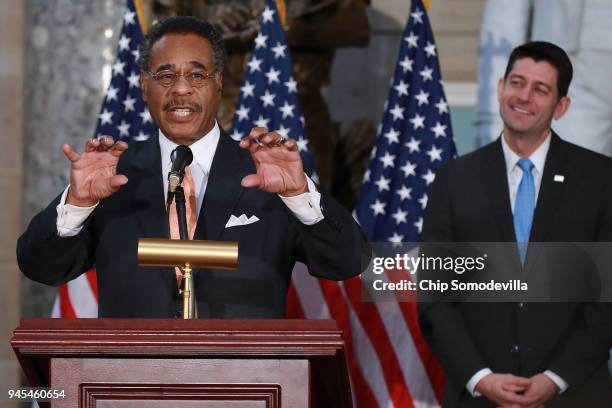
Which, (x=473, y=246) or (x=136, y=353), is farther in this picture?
(x=473, y=246)

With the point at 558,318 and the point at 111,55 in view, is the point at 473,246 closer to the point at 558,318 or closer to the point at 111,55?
the point at 558,318

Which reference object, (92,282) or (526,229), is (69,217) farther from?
(92,282)

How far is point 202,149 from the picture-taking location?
3742 millimetres

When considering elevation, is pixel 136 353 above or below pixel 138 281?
below

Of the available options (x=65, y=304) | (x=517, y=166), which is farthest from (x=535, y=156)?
(x=65, y=304)

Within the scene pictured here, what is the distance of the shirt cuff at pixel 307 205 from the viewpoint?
3.35 meters

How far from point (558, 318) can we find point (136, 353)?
2.24m

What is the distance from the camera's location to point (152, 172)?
372 cm

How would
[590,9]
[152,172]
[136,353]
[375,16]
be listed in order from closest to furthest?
1. [136,353]
2. [152,172]
3. [590,9]
4. [375,16]

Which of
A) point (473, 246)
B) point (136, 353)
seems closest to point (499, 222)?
point (473, 246)

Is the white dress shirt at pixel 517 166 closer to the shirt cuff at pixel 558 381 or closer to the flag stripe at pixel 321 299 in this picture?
the shirt cuff at pixel 558 381

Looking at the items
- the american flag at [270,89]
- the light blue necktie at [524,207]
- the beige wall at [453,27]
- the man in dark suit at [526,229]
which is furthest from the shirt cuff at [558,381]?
the beige wall at [453,27]

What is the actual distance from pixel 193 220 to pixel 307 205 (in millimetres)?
377

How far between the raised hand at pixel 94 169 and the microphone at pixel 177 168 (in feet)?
0.67
